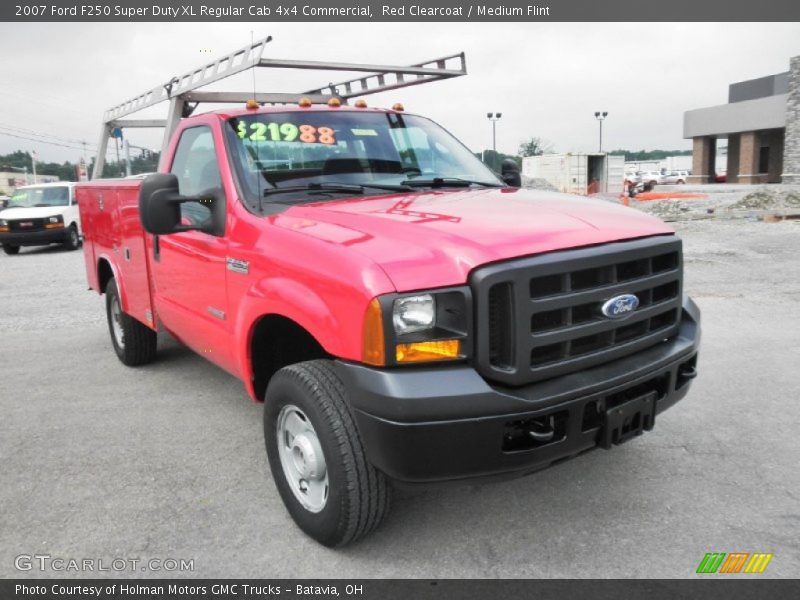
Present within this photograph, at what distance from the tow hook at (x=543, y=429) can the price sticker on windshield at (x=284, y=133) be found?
2.12 metres

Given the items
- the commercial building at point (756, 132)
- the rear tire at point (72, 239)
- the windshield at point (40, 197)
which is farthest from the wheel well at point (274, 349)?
the commercial building at point (756, 132)

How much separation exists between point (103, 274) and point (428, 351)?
4640 millimetres

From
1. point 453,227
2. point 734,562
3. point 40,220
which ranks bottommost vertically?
point 734,562

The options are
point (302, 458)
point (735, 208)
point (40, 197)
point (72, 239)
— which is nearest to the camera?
point (302, 458)

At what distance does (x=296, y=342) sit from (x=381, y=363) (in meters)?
1.04

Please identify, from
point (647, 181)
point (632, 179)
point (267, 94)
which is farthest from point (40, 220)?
point (647, 181)

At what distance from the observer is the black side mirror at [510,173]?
15.4 feet

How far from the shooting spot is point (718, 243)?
1264cm

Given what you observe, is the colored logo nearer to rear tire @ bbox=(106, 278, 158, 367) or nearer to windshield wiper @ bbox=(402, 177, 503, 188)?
windshield wiper @ bbox=(402, 177, 503, 188)

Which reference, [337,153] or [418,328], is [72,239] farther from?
[418,328]

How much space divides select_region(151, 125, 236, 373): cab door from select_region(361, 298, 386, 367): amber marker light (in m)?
1.31

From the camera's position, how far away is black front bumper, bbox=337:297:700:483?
239 cm

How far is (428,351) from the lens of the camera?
97.6 inches

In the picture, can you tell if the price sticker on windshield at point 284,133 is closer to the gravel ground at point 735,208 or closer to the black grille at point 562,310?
the black grille at point 562,310
